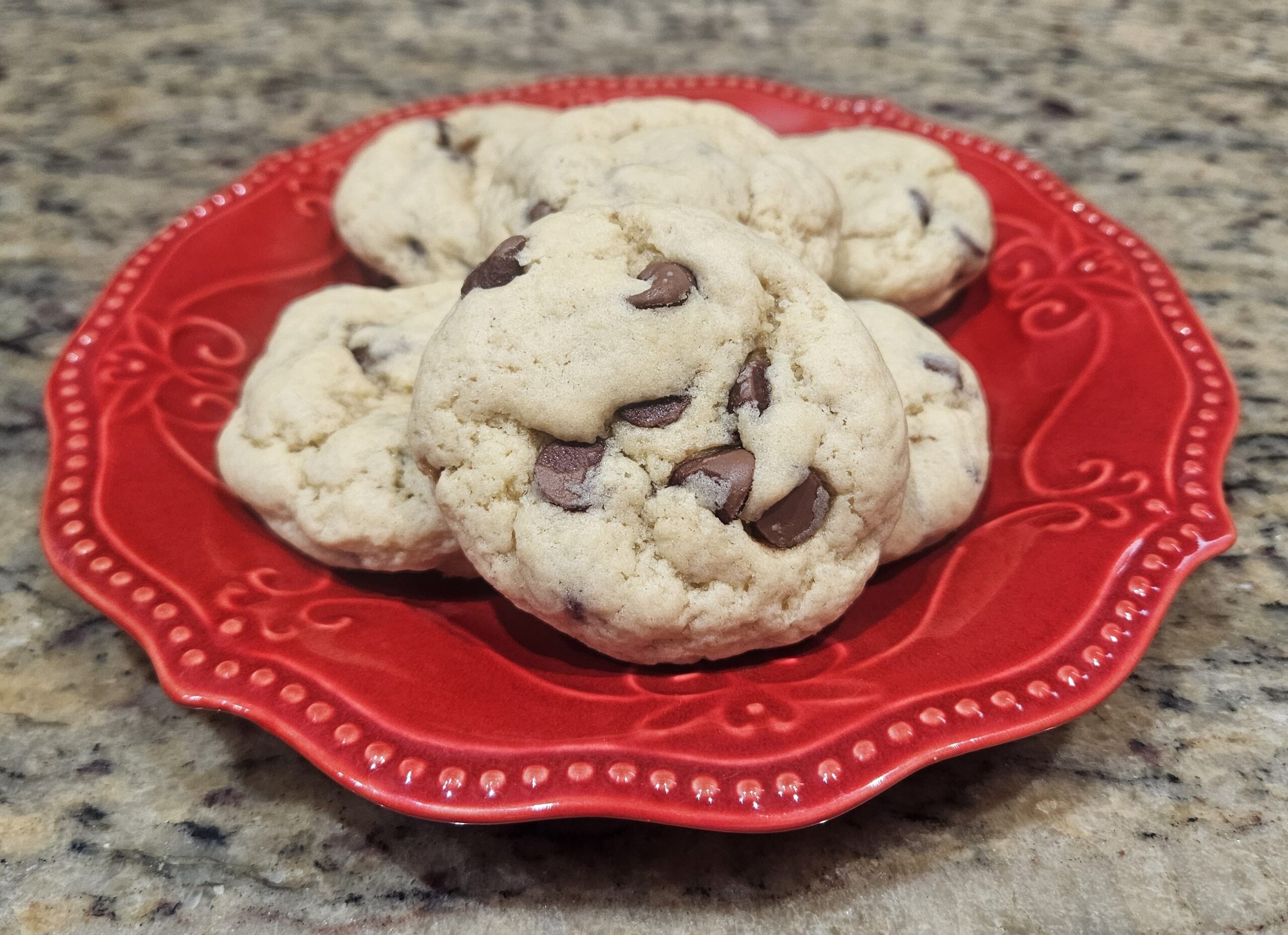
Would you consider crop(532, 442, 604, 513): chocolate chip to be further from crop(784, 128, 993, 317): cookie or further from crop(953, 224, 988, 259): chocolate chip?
crop(953, 224, 988, 259): chocolate chip

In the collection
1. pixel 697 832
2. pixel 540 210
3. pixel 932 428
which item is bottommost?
pixel 697 832

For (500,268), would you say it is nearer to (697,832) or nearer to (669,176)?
(669,176)

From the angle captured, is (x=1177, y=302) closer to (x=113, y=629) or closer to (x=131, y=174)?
(x=113, y=629)

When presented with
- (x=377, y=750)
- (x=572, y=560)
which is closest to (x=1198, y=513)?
(x=572, y=560)

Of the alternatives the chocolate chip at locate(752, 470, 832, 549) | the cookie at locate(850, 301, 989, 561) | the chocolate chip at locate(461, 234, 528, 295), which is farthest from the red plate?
the chocolate chip at locate(461, 234, 528, 295)

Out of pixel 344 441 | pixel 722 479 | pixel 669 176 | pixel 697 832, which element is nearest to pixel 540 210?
pixel 669 176
